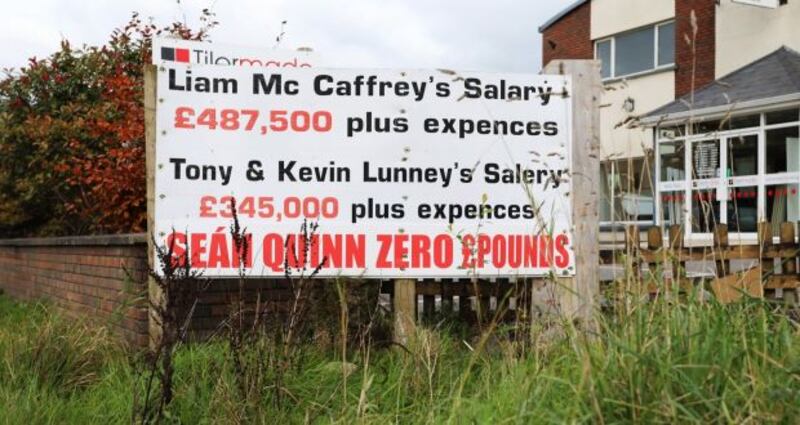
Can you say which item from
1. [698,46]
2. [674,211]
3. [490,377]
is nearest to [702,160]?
[674,211]

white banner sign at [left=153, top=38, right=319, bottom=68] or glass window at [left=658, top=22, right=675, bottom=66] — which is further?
glass window at [left=658, top=22, right=675, bottom=66]

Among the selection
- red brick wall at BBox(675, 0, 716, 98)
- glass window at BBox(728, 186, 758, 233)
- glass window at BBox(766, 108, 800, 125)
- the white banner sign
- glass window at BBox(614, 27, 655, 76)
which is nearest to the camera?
the white banner sign

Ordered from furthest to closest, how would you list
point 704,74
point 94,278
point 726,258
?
1. point 704,74
2. point 726,258
3. point 94,278

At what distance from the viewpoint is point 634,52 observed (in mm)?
20625

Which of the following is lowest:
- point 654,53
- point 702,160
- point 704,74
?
point 702,160

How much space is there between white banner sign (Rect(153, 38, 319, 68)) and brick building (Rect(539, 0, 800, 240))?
7255 mm

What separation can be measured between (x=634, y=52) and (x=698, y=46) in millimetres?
2578

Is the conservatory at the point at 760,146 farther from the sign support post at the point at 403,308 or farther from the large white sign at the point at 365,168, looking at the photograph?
the sign support post at the point at 403,308

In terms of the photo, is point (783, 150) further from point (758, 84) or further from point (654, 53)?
point (654, 53)

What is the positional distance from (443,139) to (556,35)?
65.3ft

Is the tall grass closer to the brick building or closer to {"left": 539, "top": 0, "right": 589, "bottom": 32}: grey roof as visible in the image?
the brick building

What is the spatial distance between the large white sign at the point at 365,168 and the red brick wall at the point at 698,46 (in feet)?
48.6

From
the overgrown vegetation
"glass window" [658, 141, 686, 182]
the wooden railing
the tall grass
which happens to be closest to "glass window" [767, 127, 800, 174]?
"glass window" [658, 141, 686, 182]

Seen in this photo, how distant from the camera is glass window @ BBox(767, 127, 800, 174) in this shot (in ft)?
49.5
